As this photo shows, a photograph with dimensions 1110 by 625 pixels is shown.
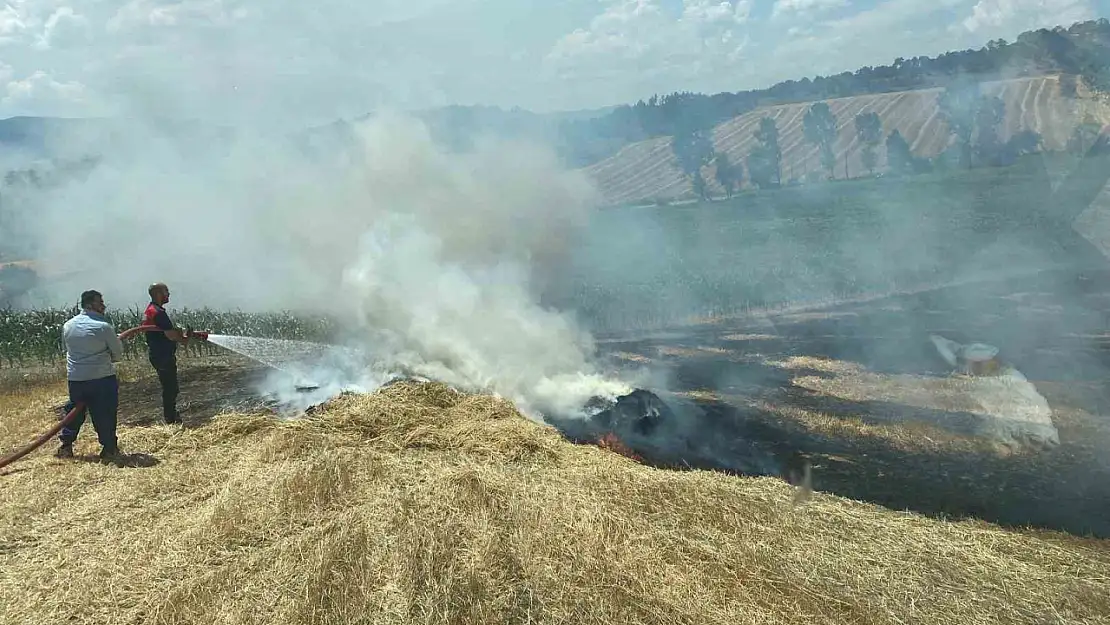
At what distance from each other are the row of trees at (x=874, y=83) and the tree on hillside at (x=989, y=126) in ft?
6.17

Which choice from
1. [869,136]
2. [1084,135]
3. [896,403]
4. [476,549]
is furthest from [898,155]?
[476,549]

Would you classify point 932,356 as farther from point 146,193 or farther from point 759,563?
point 146,193

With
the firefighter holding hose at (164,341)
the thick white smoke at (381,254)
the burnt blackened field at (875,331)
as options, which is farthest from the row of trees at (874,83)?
the firefighter holding hose at (164,341)

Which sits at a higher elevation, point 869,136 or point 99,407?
point 869,136

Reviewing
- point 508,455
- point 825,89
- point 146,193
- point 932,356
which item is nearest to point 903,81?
point 825,89

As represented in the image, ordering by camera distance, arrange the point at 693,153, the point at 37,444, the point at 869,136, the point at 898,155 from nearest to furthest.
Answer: the point at 37,444 → the point at 898,155 → the point at 869,136 → the point at 693,153

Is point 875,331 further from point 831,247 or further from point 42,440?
point 42,440

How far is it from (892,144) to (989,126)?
7074mm

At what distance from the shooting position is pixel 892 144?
47500 mm

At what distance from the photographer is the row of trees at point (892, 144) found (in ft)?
125

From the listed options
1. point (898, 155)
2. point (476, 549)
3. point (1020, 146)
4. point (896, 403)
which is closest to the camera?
point (476, 549)

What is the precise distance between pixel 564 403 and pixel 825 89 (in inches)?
2936

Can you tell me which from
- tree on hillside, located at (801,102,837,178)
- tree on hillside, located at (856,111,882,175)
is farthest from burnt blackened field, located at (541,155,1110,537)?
tree on hillside, located at (801,102,837,178)

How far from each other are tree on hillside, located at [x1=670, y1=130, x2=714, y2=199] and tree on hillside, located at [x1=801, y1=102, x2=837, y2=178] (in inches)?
351
